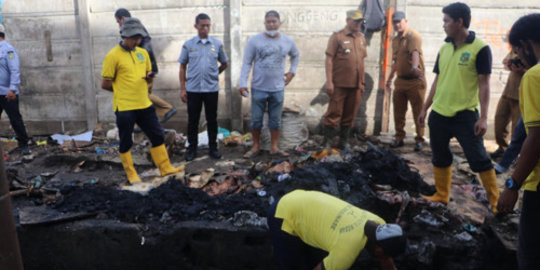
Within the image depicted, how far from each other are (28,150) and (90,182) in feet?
6.59

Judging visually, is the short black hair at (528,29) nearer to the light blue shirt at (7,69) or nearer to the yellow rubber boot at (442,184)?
the yellow rubber boot at (442,184)

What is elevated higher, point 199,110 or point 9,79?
point 9,79

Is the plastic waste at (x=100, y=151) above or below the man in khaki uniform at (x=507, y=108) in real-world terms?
below

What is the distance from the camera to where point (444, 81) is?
11.5 ft

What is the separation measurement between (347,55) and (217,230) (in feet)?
11.1

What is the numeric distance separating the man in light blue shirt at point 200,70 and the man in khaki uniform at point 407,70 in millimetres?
2653

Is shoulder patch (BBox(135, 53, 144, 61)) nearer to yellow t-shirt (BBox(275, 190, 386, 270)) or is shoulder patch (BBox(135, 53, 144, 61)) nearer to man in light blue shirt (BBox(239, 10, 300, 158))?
man in light blue shirt (BBox(239, 10, 300, 158))

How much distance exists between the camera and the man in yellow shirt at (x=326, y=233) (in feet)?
7.25

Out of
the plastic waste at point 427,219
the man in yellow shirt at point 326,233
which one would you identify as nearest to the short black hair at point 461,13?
the plastic waste at point 427,219

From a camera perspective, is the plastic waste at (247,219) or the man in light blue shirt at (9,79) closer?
the plastic waste at (247,219)

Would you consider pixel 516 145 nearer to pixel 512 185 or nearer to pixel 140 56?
pixel 512 185

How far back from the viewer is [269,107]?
18.3ft

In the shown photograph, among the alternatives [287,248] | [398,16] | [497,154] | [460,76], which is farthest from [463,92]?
[497,154]

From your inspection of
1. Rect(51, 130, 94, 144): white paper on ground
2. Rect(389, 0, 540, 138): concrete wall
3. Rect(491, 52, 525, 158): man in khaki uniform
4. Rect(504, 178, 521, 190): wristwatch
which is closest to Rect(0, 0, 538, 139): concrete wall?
Rect(389, 0, 540, 138): concrete wall
